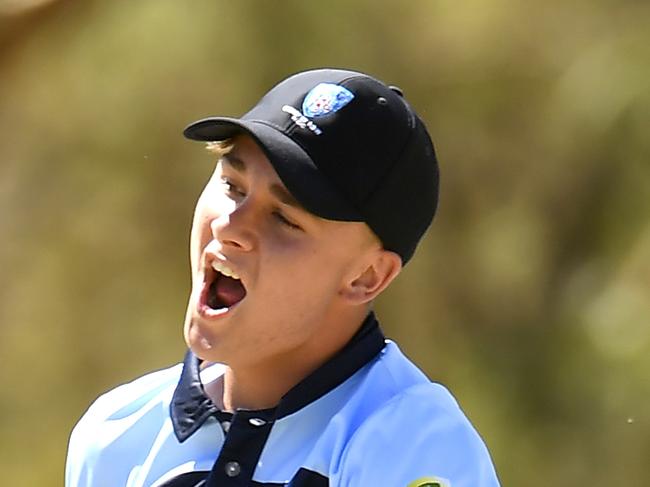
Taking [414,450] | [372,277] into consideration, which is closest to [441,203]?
[372,277]

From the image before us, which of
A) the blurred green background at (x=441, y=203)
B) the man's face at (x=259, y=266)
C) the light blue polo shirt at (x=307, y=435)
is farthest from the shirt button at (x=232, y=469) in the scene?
the blurred green background at (x=441, y=203)

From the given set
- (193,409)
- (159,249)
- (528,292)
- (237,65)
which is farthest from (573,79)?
(193,409)

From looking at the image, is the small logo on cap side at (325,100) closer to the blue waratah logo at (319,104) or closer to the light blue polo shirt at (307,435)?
the blue waratah logo at (319,104)

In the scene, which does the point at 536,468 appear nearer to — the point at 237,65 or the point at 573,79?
the point at 573,79

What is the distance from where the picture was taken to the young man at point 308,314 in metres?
1.33

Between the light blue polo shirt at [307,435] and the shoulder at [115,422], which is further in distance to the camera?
the shoulder at [115,422]

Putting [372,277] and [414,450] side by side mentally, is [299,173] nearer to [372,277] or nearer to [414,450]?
[372,277]

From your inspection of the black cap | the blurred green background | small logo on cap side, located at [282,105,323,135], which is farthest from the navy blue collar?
the blurred green background

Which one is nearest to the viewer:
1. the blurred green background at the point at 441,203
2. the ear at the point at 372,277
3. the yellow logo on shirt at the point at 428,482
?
the yellow logo on shirt at the point at 428,482

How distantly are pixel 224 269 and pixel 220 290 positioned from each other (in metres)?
0.03

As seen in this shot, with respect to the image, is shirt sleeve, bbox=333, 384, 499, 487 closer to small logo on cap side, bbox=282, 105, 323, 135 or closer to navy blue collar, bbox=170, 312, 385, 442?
navy blue collar, bbox=170, 312, 385, 442

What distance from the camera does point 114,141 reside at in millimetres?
3875

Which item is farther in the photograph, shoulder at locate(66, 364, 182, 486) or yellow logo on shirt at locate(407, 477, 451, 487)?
shoulder at locate(66, 364, 182, 486)

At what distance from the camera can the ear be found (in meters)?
1.41
